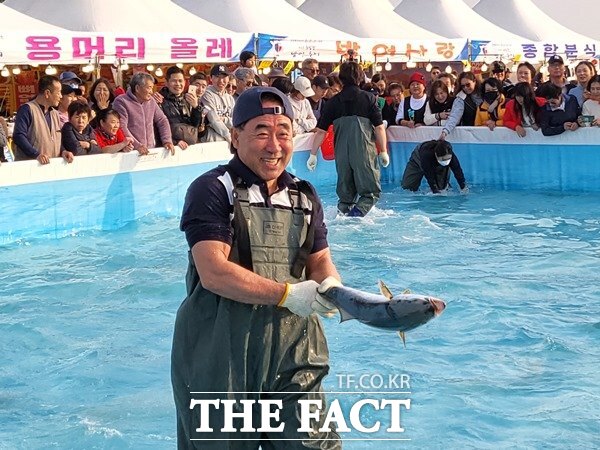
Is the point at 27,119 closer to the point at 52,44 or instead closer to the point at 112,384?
the point at 52,44

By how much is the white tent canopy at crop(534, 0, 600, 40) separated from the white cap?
3202 centimetres

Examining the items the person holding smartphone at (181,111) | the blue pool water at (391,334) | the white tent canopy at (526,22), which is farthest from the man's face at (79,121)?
the white tent canopy at (526,22)

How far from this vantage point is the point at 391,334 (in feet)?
22.4

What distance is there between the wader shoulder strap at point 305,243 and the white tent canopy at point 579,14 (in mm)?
40494

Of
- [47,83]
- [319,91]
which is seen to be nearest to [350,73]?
[47,83]

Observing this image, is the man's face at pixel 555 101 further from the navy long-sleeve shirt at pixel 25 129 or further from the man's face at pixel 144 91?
the navy long-sleeve shirt at pixel 25 129

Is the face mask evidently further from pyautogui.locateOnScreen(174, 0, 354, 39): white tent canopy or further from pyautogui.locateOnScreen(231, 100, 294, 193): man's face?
pyautogui.locateOnScreen(231, 100, 294, 193): man's face

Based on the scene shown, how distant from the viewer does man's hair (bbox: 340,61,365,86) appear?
9.76 metres

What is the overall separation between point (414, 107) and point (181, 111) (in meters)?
3.58

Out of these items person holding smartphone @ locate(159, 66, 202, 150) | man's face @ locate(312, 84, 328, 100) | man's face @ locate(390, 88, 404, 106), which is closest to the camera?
person holding smartphone @ locate(159, 66, 202, 150)

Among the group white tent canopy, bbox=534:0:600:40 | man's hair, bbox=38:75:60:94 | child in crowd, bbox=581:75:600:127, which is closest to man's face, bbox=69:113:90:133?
man's hair, bbox=38:75:60:94

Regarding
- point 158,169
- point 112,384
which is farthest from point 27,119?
point 112,384

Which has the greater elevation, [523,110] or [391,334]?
[523,110]

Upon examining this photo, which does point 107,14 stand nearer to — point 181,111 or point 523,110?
point 181,111
